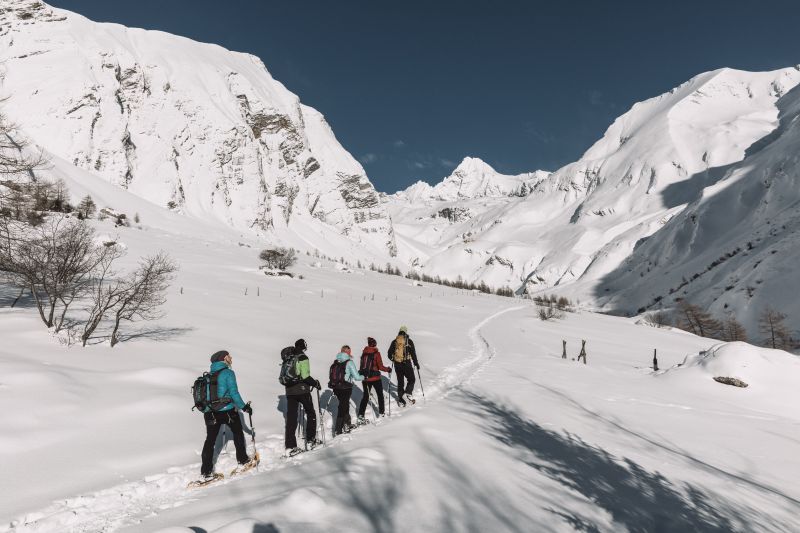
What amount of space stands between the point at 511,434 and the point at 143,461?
20.7 feet

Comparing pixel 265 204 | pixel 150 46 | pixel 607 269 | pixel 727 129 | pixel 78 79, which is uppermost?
pixel 727 129

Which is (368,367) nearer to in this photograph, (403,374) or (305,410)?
(403,374)

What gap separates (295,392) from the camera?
7.88 m

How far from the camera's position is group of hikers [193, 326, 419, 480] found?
21.5 ft

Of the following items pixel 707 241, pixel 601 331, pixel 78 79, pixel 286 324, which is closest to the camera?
pixel 286 324

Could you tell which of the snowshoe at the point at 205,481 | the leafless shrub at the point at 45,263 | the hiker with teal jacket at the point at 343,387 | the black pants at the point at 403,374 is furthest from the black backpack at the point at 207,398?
the leafless shrub at the point at 45,263

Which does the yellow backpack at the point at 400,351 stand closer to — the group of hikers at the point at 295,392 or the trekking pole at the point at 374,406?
the group of hikers at the point at 295,392

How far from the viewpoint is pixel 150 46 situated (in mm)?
101500

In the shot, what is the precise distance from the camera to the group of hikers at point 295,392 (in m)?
6.55

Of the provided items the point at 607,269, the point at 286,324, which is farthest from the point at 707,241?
the point at 286,324

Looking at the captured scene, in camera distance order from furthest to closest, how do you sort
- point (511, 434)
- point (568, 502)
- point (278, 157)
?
point (278, 157), point (511, 434), point (568, 502)

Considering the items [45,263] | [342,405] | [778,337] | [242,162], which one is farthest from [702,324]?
[242,162]

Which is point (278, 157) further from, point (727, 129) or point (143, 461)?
point (727, 129)

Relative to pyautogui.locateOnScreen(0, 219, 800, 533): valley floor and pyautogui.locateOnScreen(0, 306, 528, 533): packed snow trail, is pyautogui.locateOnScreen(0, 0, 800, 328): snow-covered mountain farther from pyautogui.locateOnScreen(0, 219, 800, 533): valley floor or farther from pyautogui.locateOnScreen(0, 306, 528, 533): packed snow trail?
pyautogui.locateOnScreen(0, 306, 528, 533): packed snow trail
